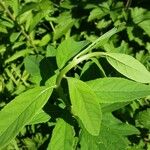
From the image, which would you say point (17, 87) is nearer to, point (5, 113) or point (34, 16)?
point (34, 16)

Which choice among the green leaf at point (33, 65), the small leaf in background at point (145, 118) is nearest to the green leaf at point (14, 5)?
the green leaf at point (33, 65)

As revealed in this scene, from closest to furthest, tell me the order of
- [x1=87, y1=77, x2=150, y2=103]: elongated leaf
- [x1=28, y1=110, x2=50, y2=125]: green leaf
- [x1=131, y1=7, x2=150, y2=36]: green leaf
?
[x1=87, y1=77, x2=150, y2=103]: elongated leaf → [x1=28, y1=110, x2=50, y2=125]: green leaf → [x1=131, y1=7, x2=150, y2=36]: green leaf

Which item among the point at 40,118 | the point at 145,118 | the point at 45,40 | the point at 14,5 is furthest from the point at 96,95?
the point at 45,40

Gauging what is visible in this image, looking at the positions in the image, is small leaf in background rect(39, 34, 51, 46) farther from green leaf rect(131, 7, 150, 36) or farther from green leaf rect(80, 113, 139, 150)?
green leaf rect(80, 113, 139, 150)

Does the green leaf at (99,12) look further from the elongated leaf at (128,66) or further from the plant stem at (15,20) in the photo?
the elongated leaf at (128,66)

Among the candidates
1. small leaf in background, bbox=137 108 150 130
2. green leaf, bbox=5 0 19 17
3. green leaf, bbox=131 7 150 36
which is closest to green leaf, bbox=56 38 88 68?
small leaf in background, bbox=137 108 150 130

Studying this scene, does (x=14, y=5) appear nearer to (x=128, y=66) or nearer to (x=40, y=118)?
(x=40, y=118)
